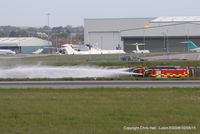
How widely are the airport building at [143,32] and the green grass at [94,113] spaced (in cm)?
7958

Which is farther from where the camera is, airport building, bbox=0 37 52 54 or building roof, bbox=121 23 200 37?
airport building, bbox=0 37 52 54

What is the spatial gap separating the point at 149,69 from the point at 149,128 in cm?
2924

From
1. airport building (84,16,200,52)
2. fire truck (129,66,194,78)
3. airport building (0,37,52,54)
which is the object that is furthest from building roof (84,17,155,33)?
fire truck (129,66,194,78)

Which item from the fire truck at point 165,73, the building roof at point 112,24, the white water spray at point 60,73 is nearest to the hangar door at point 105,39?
the building roof at point 112,24

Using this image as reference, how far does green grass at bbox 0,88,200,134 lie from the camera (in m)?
13.7

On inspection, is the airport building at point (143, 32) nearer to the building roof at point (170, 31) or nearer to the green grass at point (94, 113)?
the building roof at point (170, 31)

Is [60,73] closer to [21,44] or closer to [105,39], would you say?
[105,39]

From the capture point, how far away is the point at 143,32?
343 ft

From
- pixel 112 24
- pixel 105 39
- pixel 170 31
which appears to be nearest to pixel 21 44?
pixel 105 39

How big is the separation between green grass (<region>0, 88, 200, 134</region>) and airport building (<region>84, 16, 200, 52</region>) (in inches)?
3133

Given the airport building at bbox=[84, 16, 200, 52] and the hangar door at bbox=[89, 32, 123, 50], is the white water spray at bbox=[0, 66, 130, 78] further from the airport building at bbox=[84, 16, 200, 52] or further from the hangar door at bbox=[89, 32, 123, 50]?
the hangar door at bbox=[89, 32, 123, 50]

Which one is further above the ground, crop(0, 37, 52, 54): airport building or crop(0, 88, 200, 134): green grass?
crop(0, 37, 52, 54): airport building

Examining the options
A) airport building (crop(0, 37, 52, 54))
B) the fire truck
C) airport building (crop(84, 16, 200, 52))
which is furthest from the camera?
airport building (crop(0, 37, 52, 54))

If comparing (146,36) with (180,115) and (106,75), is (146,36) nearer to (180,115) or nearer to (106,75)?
(106,75)
